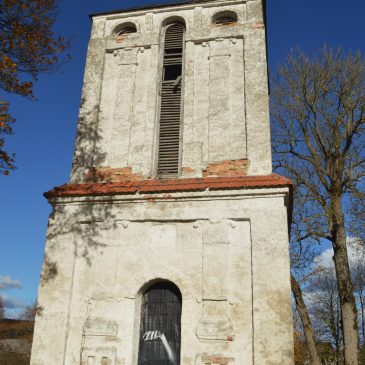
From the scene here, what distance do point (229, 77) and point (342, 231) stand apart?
7.62 meters

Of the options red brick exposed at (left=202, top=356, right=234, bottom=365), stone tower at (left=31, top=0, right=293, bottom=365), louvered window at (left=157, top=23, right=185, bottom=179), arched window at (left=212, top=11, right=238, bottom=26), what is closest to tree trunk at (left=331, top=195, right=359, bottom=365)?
stone tower at (left=31, top=0, right=293, bottom=365)

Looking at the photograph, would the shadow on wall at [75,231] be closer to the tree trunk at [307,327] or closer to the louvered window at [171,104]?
the louvered window at [171,104]

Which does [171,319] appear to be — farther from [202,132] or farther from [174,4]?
[174,4]

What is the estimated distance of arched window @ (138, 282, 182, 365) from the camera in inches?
325

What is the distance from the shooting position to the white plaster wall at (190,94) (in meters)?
9.83

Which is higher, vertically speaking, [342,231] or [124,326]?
[342,231]

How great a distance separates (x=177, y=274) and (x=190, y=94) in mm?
4582

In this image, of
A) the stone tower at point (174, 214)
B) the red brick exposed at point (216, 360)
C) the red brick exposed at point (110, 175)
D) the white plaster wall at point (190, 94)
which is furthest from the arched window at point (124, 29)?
the red brick exposed at point (216, 360)

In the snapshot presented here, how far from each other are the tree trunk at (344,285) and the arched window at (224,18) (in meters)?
7.79

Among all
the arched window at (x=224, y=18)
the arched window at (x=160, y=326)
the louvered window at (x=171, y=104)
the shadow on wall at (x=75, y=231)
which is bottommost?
the arched window at (x=160, y=326)

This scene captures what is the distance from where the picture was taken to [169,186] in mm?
9117

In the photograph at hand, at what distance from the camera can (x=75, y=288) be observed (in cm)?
888

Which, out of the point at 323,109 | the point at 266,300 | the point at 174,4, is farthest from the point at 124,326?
the point at 323,109

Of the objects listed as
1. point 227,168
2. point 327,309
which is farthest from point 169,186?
point 327,309
